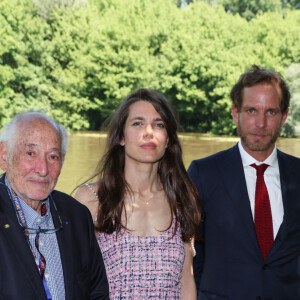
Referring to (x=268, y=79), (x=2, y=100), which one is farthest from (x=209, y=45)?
(x=268, y=79)

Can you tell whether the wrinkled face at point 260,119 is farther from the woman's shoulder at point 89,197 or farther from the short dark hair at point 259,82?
the woman's shoulder at point 89,197

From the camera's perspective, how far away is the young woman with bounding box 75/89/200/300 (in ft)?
8.59

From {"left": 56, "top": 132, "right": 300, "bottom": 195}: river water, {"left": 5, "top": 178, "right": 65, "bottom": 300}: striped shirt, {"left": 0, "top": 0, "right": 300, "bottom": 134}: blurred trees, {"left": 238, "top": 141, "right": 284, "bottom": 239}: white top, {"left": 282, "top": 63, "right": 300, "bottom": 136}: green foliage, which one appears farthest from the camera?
{"left": 0, "top": 0, "right": 300, "bottom": 134}: blurred trees

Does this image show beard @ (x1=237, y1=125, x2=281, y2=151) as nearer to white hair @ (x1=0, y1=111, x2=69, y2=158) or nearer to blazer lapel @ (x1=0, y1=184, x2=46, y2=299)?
white hair @ (x1=0, y1=111, x2=69, y2=158)

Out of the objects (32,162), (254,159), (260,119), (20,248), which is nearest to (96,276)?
(20,248)

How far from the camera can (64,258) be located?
2104mm

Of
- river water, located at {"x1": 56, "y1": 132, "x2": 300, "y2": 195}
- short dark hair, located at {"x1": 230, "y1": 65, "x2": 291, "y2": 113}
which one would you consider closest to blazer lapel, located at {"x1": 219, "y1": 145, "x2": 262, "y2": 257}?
short dark hair, located at {"x1": 230, "y1": 65, "x2": 291, "y2": 113}

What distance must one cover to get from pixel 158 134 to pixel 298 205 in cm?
91

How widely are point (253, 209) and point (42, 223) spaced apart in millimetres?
1292

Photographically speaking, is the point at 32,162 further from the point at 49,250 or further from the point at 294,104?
the point at 294,104

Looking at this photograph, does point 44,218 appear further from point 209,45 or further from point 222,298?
point 209,45

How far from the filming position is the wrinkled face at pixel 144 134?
2.77 m

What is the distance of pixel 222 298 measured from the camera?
287 cm

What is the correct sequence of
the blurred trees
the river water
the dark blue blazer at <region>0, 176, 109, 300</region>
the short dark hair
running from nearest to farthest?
the dark blue blazer at <region>0, 176, 109, 300</region>, the short dark hair, the river water, the blurred trees
